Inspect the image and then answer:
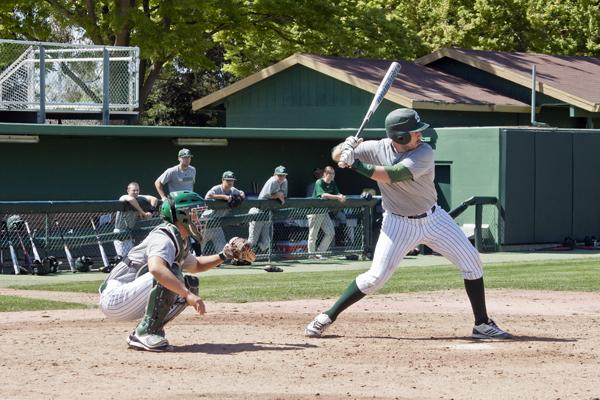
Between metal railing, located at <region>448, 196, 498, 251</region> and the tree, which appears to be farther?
the tree

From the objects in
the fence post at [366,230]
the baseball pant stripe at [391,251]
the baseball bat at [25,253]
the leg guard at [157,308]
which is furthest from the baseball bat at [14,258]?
the baseball pant stripe at [391,251]

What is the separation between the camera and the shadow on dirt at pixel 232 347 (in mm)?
8586

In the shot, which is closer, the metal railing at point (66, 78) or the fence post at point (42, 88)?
the fence post at point (42, 88)

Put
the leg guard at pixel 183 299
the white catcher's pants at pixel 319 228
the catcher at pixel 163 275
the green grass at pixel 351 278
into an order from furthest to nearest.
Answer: the white catcher's pants at pixel 319 228, the green grass at pixel 351 278, the leg guard at pixel 183 299, the catcher at pixel 163 275

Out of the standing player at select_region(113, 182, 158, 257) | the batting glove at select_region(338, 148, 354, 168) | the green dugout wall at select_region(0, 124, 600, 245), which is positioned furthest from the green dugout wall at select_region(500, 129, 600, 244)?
the batting glove at select_region(338, 148, 354, 168)

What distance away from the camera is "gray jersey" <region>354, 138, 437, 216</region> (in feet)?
29.5

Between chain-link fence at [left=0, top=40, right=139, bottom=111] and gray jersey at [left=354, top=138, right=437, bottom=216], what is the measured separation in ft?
39.9

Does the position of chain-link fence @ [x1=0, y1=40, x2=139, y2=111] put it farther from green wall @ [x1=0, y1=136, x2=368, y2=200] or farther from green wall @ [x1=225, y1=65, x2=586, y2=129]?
green wall @ [x1=225, y1=65, x2=586, y2=129]

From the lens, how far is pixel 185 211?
8.26 meters

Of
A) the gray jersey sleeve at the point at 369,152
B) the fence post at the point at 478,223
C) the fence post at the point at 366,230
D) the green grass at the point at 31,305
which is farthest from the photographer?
the fence post at the point at 478,223

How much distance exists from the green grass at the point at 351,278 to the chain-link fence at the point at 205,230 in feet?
6.07

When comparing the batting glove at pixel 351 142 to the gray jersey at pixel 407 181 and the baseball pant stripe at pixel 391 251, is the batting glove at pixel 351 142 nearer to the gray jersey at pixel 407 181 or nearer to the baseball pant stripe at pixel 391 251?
the gray jersey at pixel 407 181

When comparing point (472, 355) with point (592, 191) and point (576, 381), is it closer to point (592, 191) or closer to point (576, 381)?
point (576, 381)

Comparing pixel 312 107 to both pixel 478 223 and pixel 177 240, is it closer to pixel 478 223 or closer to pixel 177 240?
pixel 478 223
